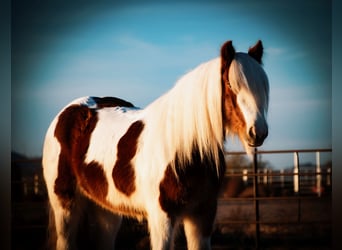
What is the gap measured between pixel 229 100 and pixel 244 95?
105 mm

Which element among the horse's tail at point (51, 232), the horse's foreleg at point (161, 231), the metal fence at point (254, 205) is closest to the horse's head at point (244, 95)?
the horse's foreleg at point (161, 231)

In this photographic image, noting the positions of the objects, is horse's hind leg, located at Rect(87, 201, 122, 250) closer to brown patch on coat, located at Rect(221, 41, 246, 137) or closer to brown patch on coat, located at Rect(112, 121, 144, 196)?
brown patch on coat, located at Rect(112, 121, 144, 196)

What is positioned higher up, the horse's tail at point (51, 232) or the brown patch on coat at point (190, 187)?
the brown patch on coat at point (190, 187)

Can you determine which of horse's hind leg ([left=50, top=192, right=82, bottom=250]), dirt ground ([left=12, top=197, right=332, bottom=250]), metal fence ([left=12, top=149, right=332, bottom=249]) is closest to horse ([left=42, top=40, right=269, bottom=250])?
horse's hind leg ([left=50, top=192, right=82, bottom=250])

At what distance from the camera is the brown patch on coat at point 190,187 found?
7.59 ft

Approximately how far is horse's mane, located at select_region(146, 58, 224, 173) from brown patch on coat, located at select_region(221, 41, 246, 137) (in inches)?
1.1

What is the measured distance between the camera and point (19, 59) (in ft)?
12.3

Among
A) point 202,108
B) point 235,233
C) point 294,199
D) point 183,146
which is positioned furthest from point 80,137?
point 235,233

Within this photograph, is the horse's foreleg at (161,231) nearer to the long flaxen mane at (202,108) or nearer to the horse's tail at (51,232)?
the long flaxen mane at (202,108)

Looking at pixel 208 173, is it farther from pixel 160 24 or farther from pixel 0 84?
pixel 0 84

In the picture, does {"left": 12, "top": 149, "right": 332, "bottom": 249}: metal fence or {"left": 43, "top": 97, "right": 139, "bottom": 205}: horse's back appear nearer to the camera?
{"left": 43, "top": 97, "right": 139, "bottom": 205}: horse's back

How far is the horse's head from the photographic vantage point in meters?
2.12

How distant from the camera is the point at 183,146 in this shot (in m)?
2.36

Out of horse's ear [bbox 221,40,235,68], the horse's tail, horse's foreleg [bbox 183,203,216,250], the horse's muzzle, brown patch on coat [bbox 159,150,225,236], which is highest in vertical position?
horse's ear [bbox 221,40,235,68]
